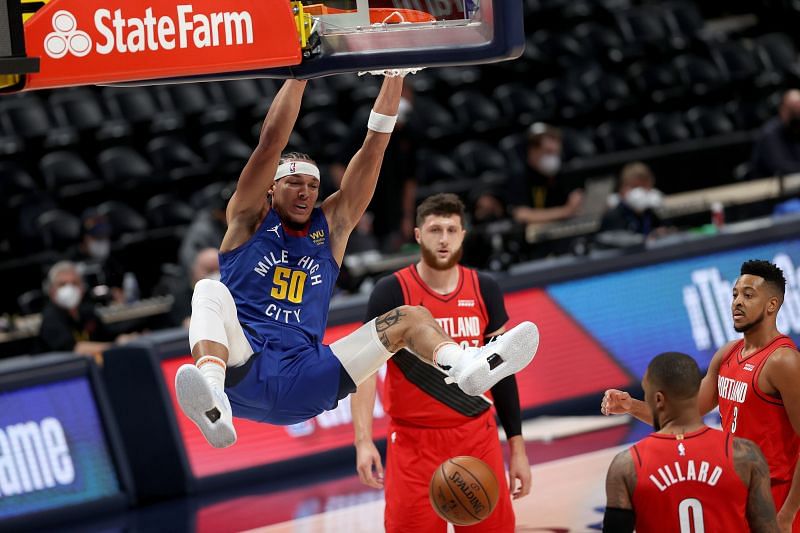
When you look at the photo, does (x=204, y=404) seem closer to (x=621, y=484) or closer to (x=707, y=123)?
(x=621, y=484)

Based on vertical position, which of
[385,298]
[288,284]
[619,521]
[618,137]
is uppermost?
[618,137]

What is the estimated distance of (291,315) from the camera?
645 centimetres

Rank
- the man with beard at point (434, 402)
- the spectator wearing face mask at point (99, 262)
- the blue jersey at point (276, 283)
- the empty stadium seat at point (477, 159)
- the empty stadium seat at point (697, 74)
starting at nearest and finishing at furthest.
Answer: the blue jersey at point (276, 283) → the man with beard at point (434, 402) → the spectator wearing face mask at point (99, 262) → the empty stadium seat at point (477, 159) → the empty stadium seat at point (697, 74)

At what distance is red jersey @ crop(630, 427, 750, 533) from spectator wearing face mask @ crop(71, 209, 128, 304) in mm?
7378

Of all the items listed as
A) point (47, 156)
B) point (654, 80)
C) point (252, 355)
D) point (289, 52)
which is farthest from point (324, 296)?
point (654, 80)

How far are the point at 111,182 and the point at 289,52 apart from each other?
8.76 m

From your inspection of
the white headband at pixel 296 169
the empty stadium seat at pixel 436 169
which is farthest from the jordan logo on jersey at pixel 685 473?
the empty stadium seat at pixel 436 169

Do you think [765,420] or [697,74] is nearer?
[765,420]

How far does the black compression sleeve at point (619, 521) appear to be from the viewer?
5.06 m

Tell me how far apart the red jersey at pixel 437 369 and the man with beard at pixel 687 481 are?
1814mm

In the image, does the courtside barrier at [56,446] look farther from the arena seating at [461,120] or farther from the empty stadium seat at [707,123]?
the empty stadium seat at [707,123]

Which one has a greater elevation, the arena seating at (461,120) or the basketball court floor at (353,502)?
the arena seating at (461,120)

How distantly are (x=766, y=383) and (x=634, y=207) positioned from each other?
6.60 m

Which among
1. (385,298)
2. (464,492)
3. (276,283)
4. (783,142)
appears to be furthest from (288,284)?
(783,142)
